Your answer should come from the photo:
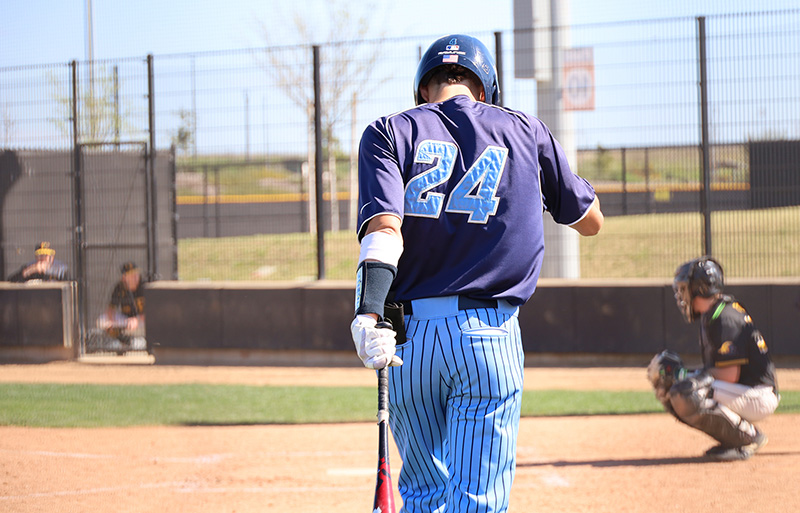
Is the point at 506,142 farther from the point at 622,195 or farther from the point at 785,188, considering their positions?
the point at 622,195

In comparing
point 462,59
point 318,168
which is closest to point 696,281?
point 462,59

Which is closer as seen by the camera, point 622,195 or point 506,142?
point 506,142

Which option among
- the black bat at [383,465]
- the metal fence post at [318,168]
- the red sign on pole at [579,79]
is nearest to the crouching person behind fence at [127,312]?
the metal fence post at [318,168]

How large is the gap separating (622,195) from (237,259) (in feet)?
23.3

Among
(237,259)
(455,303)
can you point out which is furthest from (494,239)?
(237,259)

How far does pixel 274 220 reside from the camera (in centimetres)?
1927

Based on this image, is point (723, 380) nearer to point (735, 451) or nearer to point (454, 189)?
point (735, 451)

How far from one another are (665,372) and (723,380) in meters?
0.38

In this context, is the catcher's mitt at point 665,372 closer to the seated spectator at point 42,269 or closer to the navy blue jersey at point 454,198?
the navy blue jersey at point 454,198

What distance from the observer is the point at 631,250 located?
39.8 feet

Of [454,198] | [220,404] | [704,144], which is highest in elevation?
[704,144]

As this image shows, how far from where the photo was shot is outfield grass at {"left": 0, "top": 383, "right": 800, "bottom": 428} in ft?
25.5

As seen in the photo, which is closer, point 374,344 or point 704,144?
point 374,344

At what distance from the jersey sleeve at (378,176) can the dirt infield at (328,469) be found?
265cm
